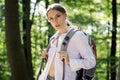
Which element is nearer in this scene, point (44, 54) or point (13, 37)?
point (44, 54)

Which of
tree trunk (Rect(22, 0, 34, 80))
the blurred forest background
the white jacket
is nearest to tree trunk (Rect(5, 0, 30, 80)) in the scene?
the blurred forest background

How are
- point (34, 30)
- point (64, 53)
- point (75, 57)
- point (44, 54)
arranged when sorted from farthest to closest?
point (34, 30) → point (44, 54) → point (75, 57) → point (64, 53)

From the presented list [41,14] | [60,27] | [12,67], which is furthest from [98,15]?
[60,27]

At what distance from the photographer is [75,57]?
362 cm

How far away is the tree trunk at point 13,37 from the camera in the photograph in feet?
38.1

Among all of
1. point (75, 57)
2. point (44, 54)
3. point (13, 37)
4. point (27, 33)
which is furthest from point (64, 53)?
point (27, 33)

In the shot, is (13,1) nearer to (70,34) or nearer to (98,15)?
(70,34)

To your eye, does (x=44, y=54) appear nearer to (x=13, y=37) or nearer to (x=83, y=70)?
(x=83, y=70)

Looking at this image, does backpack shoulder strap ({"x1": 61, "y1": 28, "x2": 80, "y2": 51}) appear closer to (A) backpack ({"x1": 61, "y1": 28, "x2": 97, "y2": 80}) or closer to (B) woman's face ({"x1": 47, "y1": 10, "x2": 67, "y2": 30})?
(A) backpack ({"x1": 61, "y1": 28, "x2": 97, "y2": 80})

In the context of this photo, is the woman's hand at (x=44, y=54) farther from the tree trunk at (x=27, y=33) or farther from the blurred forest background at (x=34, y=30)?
the tree trunk at (x=27, y=33)

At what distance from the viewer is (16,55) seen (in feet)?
38.7

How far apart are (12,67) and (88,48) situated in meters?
8.68

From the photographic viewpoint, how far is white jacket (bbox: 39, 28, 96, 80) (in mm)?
3518

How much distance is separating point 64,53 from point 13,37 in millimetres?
8370
